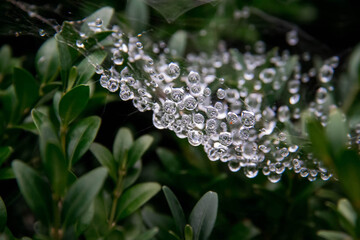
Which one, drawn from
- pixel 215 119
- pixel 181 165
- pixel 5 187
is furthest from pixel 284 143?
pixel 5 187

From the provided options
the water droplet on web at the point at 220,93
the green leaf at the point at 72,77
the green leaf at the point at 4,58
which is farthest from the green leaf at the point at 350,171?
the green leaf at the point at 4,58

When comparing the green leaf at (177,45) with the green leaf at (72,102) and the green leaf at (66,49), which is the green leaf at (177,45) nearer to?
the green leaf at (66,49)

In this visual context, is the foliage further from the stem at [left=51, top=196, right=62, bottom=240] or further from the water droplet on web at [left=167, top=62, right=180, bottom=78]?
the water droplet on web at [left=167, top=62, right=180, bottom=78]

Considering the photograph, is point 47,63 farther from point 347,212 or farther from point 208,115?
point 347,212

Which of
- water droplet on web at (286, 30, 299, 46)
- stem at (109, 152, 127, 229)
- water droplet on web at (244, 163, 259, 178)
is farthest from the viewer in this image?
water droplet on web at (286, 30, 299, 46)

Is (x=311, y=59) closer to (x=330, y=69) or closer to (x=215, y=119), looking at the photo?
(x=330, y=69)

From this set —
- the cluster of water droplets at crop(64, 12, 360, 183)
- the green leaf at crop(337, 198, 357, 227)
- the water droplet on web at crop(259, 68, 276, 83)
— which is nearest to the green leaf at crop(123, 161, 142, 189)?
the cluster of water droplets at crop(64, 12, 360, 183)
